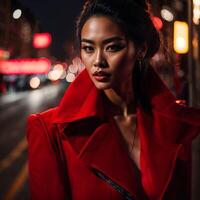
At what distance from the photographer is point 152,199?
1.80 m

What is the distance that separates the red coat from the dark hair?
0.89ft

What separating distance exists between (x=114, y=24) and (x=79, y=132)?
18.8 inches

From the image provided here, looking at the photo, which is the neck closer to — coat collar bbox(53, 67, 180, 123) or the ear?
coat collar bbox(53, 67, 180, 123)

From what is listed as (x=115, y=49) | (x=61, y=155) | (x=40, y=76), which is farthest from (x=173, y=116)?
(x=40, y=76)

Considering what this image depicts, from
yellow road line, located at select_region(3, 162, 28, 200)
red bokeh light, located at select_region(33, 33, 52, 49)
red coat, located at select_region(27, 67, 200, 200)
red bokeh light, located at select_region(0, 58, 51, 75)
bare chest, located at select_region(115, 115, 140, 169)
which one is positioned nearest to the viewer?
red coat, located at select_region(27, 67, 200, 200)

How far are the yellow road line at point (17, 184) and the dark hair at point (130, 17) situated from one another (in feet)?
17.0

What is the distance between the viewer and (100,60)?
69.6 inches

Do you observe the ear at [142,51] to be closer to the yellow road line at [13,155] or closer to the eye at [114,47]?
the eye at [114,47]

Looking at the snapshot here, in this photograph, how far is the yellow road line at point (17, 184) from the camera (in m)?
6.75

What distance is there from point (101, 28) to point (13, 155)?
873 centimetres

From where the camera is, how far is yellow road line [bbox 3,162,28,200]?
6.75 metres

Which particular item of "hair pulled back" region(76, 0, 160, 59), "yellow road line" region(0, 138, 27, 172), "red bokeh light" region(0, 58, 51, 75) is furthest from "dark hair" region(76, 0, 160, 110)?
"red bokeh light" region(0, 58, 51, 75)

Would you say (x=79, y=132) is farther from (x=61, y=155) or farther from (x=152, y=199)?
(x=152, y=199)

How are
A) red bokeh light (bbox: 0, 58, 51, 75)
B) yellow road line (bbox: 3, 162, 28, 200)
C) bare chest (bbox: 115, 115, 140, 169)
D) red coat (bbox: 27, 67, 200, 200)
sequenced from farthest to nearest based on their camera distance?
red bokeh light (bbox: 0, 58, 51, 75)
yellow road line (bbox: 3, 162, 28, 200)
bare chest (bbox: 115, 115, 140, 169)
red coat (bbox: 27, 67, 200, 200)
